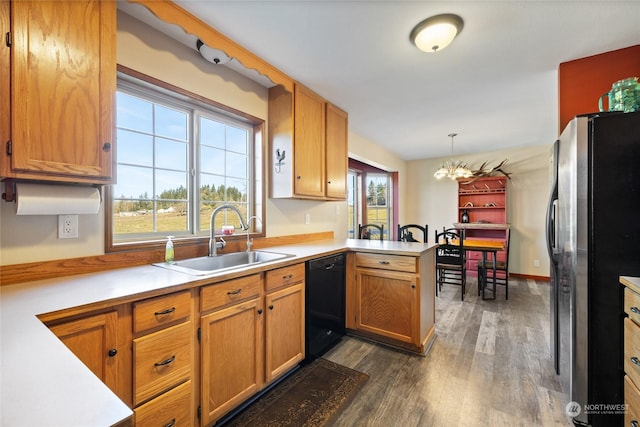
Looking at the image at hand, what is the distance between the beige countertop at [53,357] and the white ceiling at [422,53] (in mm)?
1584

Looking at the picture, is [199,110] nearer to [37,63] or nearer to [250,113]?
[250,113]

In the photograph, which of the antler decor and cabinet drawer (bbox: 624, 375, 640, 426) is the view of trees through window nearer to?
cabinet drawer (bbox: 624, 375, 640, 426)

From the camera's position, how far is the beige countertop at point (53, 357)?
18.0 inches

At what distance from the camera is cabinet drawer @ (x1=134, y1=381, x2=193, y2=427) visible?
3.80 feet

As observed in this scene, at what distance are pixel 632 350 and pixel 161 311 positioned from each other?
7.00 ft

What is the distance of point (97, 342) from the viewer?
1.04 m

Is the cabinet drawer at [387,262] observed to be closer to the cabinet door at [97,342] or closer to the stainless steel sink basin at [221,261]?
the stainless steel sink basin at [221,261]

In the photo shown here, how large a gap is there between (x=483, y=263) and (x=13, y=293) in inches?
177

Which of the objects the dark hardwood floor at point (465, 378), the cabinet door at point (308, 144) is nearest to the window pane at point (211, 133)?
the cabinet door at point (308, 144)

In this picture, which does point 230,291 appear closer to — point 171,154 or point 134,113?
point 171,154

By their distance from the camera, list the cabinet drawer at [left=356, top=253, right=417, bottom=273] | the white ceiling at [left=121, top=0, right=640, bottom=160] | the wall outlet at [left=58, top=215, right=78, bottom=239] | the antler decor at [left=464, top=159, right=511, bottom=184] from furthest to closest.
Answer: the antler decor at [left=464, top=159, right=511, bottom=184]
the cabinet drawer at [left=356, top=253, right=417, bottom=273]
the white ceiling at [left=121, top=0, right=640, bottom=160]
the wall outlet at [left=58, top=215, right=78, bottom=239]

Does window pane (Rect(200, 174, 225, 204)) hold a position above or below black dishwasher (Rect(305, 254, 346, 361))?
above

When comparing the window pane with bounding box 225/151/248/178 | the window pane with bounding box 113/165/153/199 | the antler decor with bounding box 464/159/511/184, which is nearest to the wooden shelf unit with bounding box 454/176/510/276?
the antler decor with bounding box 464/159/511/184

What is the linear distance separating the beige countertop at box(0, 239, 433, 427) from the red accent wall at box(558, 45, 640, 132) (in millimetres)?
2890
